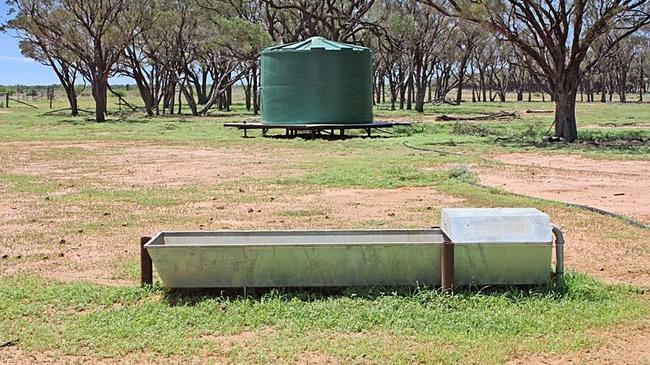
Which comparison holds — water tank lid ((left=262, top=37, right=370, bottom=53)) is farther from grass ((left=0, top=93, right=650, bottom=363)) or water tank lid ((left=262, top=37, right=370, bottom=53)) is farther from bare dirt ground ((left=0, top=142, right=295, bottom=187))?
grass ((left=0, top=93, right=650, bottom=363))

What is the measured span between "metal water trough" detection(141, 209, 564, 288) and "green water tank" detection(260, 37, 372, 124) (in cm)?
1895

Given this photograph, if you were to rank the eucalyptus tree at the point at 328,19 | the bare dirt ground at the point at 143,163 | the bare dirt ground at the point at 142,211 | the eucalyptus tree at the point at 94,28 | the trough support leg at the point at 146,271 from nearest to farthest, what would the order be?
the trough support leg at the point at 146,271 < the bare dirt ground at the point at 142,211 < the bare dirt ground at the point at 143,163 < the eucalyptus tree at the point at 328,19 < the eucalyptus tree at the point at 94,28

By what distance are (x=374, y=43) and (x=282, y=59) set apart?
31860 mm

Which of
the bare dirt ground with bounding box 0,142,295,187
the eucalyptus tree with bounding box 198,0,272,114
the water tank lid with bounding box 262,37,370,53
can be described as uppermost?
the eucalyptus tree with bounding box 198,0,272,114

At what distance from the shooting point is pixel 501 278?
5.48 m

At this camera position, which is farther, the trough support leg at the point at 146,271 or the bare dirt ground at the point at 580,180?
the bare dirt ground at the point at 580,180

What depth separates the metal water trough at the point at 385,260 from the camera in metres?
5.37

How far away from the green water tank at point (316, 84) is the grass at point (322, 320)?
18822 millimetres

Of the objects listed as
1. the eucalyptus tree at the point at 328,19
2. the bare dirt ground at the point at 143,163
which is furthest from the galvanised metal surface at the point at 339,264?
the eucalyptus tree at the point at 328,19

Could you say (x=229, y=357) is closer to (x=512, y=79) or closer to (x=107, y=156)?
(x=107, y=156)

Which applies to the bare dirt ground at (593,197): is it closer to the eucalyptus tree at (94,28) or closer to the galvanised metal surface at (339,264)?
the galvanised metal surface at (339,264)

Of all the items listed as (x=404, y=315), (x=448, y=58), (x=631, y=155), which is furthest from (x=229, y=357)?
(x=448, y=58)

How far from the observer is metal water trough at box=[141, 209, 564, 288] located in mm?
5367

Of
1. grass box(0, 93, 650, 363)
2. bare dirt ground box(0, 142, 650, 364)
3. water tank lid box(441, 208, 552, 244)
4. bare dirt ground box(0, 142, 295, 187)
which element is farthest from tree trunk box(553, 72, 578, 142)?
water tank lid box(441, 208, 552, 244)
